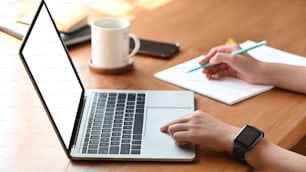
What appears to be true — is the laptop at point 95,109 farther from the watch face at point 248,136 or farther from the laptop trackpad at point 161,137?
the watch face at point 248,136

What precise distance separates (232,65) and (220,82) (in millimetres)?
55

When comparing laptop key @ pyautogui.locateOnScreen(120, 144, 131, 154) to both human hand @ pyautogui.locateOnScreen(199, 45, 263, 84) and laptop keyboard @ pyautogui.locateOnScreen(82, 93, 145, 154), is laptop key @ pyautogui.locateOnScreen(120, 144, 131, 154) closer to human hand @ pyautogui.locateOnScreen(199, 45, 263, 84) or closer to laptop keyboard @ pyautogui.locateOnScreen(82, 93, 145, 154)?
laptop keyboard @ pyautogui.locateOnScreen(82, 93, 145, 154)

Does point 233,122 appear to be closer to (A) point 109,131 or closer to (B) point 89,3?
(A) point 109,131

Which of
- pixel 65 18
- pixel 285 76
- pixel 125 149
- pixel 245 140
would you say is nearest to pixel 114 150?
pixel 125 149

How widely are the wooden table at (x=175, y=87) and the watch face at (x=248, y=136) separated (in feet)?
0.15

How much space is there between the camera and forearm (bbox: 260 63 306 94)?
1.46m

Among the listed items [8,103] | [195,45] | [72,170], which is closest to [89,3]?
[195,45]

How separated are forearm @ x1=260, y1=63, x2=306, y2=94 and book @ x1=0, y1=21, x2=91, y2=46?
1.83ft

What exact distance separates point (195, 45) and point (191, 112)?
427 millimetres

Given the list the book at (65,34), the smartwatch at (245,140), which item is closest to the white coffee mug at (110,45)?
the book at (65,34)

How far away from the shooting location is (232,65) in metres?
1.50

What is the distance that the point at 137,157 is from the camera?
1.16 m

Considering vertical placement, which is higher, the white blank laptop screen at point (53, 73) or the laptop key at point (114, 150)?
the white blank laptop screen at point (53, 73)

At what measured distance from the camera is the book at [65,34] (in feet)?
5.56
